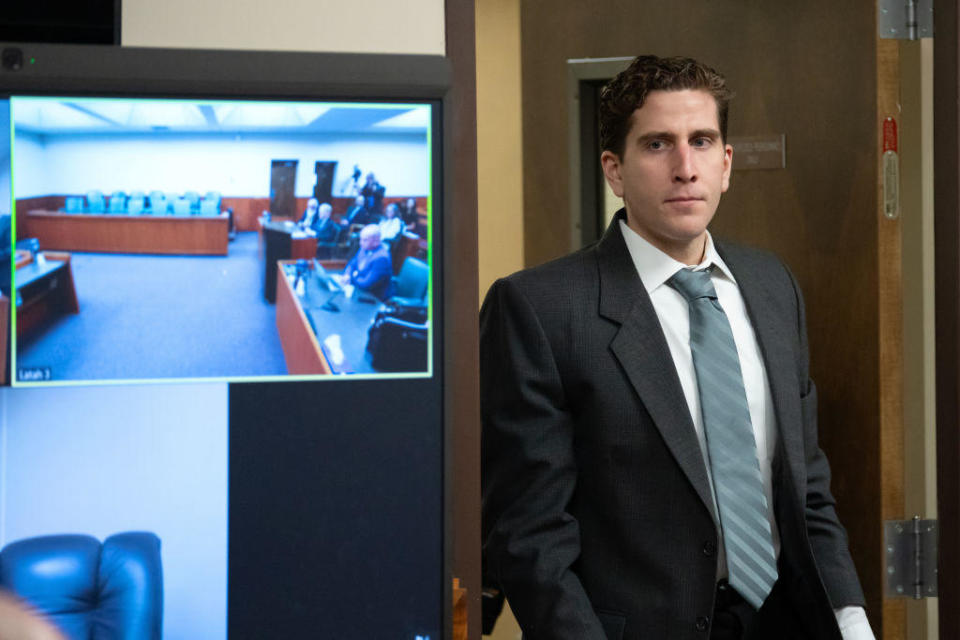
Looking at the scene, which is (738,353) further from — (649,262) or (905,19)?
(905,19)

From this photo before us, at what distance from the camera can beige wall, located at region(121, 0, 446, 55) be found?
3.27ft

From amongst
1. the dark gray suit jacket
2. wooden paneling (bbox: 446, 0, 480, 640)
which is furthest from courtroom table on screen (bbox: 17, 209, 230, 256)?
the dark gray suit jacket

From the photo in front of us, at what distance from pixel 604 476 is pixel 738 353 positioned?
0.31 meters

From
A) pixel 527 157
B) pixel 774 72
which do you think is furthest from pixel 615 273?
pixel 527 157

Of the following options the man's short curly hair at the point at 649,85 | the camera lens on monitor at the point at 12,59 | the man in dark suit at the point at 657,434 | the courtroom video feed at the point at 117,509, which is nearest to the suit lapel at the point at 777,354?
the man in dark suit at the point at 657,434

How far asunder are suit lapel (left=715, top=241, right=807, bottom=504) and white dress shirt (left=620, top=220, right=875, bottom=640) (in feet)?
0.07

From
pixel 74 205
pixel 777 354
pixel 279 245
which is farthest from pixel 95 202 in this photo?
pixel 777 354

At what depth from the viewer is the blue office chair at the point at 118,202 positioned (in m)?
0.65

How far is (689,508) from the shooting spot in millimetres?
1459

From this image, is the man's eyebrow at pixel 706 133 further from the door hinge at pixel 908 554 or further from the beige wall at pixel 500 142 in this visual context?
the beige wall at pixel 500 142

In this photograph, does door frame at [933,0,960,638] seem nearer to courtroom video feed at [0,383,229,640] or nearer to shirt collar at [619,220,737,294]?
shirt collar at [619,220,737,294]

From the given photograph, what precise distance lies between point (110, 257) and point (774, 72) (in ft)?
5.94

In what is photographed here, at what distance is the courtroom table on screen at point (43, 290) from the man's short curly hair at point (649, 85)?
1142mm

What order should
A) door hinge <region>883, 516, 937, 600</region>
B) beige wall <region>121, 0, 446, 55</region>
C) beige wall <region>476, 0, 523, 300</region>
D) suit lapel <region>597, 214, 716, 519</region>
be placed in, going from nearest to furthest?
beige wall <region>121, 0, 446, 55</region> < suit lapel <region>597, 214, 716, 519</region> < door hinge <region>883, 516, 937, 600</region> < beige wall <region>476, 0, 523, 300</region>
